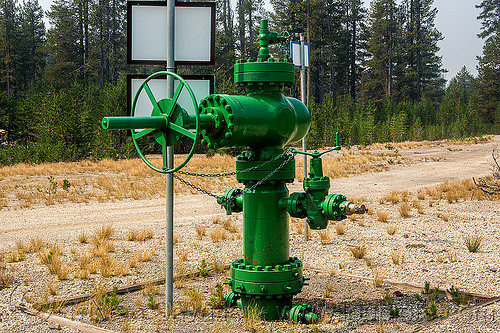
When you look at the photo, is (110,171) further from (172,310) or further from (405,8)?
(405,8)

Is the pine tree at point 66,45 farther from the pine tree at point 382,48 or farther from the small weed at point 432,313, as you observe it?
the small weed at point 432,313

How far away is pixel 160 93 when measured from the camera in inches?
211

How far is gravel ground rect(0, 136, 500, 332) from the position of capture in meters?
5.11

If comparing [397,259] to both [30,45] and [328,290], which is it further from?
[30,45]

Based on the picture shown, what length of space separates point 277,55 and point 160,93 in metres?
51.6

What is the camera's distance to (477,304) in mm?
5469

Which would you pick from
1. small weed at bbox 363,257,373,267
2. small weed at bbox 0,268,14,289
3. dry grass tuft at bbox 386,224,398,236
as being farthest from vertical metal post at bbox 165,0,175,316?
dry grass tuft at bbox 386,224,398,236

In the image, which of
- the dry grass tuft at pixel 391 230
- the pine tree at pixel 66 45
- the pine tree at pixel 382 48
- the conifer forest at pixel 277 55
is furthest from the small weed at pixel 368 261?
the pine tree at pixel 382 48

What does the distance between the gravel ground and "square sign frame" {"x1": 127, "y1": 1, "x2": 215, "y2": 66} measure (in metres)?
2.47

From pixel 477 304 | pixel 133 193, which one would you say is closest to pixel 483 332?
pixel 477 304

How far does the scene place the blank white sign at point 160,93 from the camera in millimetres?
5176

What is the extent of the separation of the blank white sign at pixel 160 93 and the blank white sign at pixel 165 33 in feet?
0.75

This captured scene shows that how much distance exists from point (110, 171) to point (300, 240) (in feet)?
54.7

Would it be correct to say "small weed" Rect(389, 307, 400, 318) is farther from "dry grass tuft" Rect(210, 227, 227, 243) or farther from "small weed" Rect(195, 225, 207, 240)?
"small weed" Rect(195, 225, 207, 240)
